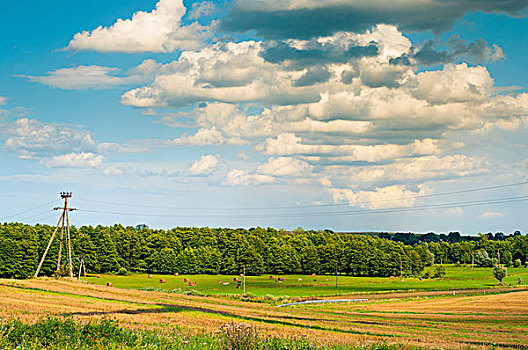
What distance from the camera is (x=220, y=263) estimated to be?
17188 cm

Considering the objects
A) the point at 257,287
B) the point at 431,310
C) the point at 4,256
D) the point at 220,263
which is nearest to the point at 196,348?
the point at 431,310

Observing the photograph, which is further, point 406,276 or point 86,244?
point 406,276

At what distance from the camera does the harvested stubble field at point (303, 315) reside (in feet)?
112

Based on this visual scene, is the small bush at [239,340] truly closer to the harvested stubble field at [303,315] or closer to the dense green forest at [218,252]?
the harvested stubble field at [303,315]

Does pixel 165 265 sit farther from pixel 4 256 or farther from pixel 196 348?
pixel 196 348

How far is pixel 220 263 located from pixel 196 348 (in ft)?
515

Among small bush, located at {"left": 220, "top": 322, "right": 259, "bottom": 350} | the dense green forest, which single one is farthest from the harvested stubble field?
the dense green forest

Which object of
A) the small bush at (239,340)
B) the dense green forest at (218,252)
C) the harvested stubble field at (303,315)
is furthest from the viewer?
the dense green forest at (218,252)

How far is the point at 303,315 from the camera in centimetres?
5566

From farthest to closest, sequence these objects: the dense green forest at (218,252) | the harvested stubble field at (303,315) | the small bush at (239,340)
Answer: the dense green forest at (218,252), the harvested stubble field at (303,315), the small bush at (239,340)

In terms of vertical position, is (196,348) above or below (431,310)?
above

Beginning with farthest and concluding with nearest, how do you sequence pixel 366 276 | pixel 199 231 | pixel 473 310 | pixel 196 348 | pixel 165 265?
pixel 199 231
pixel 366 276
pixel 165 265
pixel 473 310
pixel 196 348

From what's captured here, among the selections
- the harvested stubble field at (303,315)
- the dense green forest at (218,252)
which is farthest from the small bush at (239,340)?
the dense green forest at (218,252)

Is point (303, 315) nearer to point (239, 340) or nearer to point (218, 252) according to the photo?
point (239, 340)
